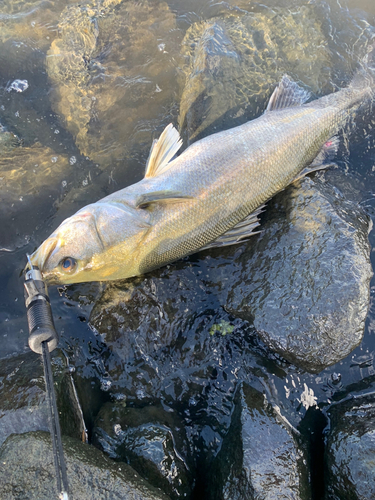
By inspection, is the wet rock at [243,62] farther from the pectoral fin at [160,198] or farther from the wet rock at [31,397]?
the wet rock at [31,397]

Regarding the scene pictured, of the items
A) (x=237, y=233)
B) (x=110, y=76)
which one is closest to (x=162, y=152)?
(x=237, y=233)

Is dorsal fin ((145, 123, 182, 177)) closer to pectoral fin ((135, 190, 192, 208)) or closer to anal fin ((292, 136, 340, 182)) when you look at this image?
pectoral fin ((135, 190, 192, 208))

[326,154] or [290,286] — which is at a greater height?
[326,154]

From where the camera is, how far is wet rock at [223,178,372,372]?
362 centimetres

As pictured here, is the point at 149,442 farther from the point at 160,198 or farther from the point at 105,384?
the point at 160,198

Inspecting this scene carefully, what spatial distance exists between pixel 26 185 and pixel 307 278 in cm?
399

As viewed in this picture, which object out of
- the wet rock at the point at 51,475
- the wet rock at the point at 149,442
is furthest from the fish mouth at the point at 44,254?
the wet rock at the point at 149,442

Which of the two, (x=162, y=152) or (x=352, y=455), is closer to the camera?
(x=352, y=455)

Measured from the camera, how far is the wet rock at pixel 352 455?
3074 mm

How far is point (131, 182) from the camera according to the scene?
5160 mm

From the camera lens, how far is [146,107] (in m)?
5.46

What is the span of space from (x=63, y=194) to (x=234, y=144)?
2.55 metres

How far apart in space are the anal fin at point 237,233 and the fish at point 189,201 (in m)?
0.01

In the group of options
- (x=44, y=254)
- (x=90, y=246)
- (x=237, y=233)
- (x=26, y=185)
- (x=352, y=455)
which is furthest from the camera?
(x=26, y=185)
